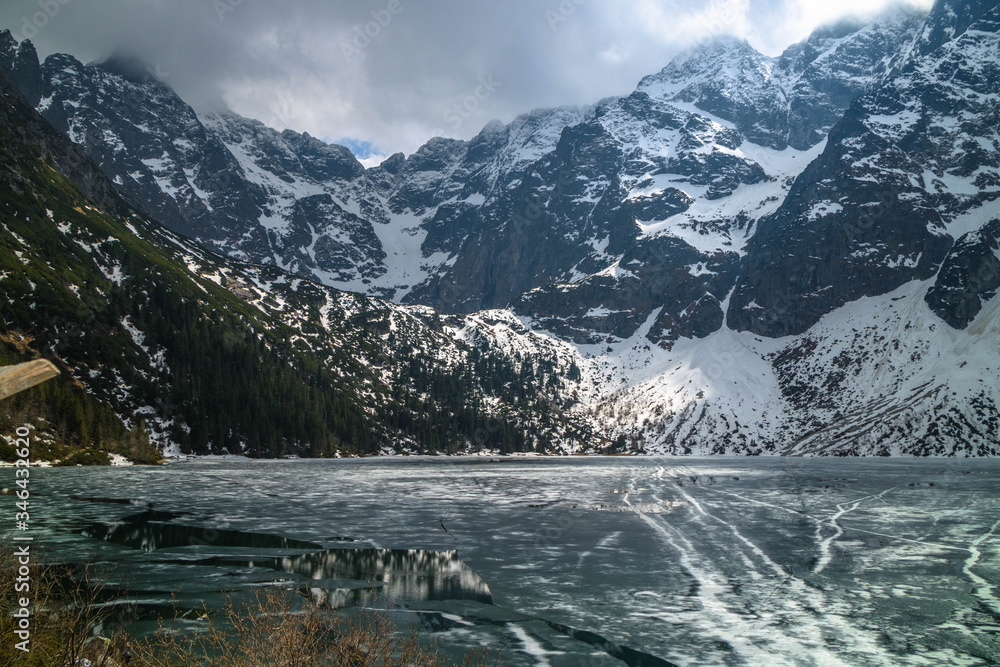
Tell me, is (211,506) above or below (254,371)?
below

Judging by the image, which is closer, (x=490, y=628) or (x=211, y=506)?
(x=490, y=628)

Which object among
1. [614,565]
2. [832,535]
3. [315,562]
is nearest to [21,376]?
[315,562]

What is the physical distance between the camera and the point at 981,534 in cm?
3341

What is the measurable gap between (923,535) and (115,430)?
12815 cm

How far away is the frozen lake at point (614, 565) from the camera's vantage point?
659 inches

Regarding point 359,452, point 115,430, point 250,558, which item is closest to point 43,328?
point 115,430

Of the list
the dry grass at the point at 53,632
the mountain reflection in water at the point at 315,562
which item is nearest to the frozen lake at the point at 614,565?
the mountain reflection in water at the point at 315,562

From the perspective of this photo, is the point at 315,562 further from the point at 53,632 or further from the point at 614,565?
the point at 53,632

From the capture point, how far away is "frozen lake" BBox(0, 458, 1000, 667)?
16.8m

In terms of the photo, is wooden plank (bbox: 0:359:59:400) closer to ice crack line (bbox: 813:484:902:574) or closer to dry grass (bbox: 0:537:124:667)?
dry grass (bbox: 0:537:124:667)

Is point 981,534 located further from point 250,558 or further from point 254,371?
point 254,371

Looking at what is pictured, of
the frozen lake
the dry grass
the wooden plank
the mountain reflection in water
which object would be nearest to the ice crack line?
the frozen lake

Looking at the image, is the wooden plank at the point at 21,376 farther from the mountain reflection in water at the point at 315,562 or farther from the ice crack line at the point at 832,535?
the ice crack line at the point at 832,535

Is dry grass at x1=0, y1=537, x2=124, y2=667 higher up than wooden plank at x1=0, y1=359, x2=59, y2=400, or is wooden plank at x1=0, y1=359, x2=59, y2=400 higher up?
wooden plank at x1=0, y1=359, x2=59, y2=400
